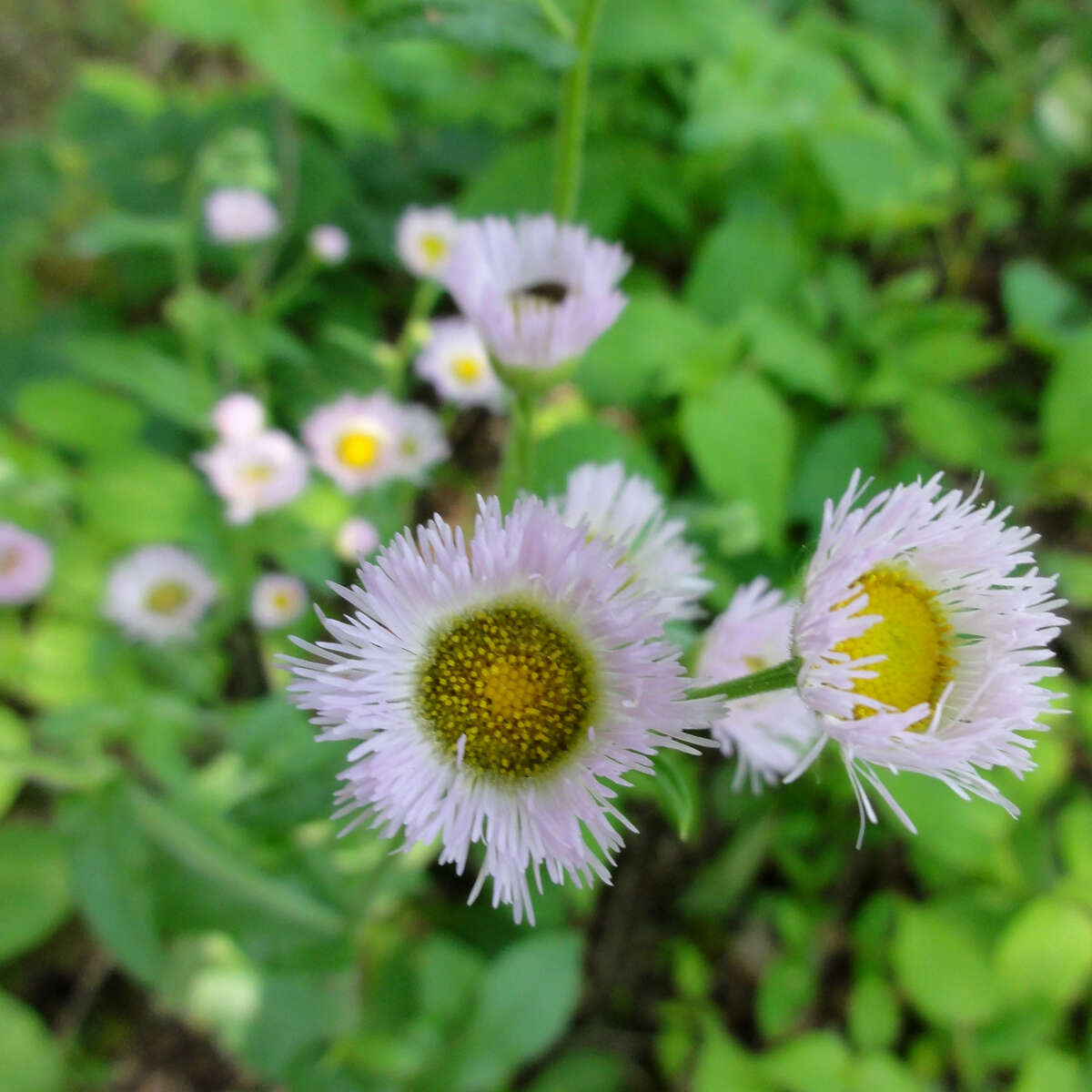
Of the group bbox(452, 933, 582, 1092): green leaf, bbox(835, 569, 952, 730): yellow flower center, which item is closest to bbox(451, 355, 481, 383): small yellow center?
bbox(452, 933, 582, 1092): green leaf

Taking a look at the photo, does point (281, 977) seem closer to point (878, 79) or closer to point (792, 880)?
point (792, 880)

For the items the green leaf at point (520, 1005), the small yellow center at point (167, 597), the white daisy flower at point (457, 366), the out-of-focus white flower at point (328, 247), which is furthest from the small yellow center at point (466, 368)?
the green leaf at point (520, 1005)

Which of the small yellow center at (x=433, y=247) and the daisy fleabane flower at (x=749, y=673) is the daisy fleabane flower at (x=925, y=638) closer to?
the daisy fleabane flower at (x=749, y=673)

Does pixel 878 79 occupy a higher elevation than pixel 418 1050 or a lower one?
higher

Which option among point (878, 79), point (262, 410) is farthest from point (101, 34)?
point (878, 79)

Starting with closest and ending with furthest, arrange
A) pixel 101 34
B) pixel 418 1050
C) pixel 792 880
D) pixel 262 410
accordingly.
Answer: pixel 418 1050
pixel 262 410
pixel 792 880
pixel 101 34

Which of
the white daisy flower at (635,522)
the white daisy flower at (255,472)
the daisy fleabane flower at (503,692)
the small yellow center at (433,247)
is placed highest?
the small yellow center at (433,247)
